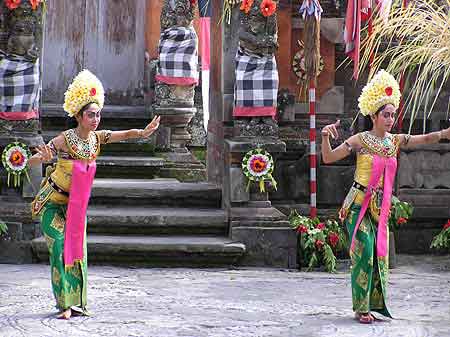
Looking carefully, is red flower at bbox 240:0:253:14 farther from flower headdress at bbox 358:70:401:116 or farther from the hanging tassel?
flower headdress at bbox 358:70:401:116

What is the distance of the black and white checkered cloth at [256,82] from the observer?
1138cm

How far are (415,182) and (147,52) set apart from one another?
16.8 feet

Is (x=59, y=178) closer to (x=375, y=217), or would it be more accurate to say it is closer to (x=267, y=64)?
(x=375, y=217)

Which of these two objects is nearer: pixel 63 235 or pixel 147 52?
pixel 63 235

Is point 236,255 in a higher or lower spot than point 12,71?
lower

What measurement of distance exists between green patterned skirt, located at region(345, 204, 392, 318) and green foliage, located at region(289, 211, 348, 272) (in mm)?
2635

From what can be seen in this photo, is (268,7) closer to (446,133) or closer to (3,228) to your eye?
(3,228)

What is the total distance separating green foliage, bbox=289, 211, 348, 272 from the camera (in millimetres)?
11156

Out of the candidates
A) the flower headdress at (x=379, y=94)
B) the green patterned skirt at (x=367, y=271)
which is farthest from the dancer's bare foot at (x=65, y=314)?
the flower headdress at (x=379, y=94)

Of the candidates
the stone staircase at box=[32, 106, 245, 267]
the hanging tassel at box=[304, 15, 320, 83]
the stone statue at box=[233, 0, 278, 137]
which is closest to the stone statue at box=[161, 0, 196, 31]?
the stone staircase at box=[32, 106, 245, 267]

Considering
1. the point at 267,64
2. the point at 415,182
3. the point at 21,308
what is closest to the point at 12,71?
the point at 267,64

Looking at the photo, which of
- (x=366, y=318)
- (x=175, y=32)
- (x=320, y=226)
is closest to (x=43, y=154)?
(x=366, y=318)

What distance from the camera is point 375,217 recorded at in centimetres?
852

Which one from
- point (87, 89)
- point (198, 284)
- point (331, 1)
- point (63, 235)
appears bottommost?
point (198, 284)
